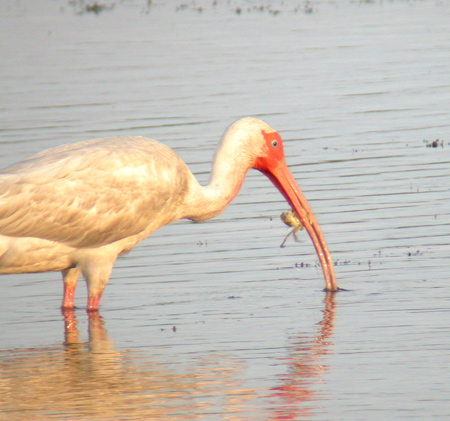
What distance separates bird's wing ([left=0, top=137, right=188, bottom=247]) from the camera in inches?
339

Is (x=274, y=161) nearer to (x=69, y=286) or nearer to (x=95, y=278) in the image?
(x=95, y=278)

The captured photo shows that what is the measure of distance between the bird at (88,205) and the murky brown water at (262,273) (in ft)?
1.47

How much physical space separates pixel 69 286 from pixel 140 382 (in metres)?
2.11

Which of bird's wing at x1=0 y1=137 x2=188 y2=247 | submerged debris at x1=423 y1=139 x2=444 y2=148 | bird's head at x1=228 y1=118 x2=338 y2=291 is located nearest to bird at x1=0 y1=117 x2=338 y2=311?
bird's wing at x1=0 y1=137 x2=188 y2=247

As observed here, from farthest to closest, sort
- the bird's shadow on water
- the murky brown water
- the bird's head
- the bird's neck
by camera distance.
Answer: the bird's head < the bird's neck < the murky brown water < the bird's shadow on water

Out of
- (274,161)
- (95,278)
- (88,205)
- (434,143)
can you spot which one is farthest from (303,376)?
(434,143)

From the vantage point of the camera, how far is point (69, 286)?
29.5 ft

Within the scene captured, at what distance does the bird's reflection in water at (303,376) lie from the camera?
20.9 ft

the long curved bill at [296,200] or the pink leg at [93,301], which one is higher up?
the long curved bill at [296,200]

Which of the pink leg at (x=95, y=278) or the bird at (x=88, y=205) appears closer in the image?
the bird at (x=88, y=205)

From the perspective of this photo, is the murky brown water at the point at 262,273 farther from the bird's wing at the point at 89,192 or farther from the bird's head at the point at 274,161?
the bird's wing at the point at 89,192

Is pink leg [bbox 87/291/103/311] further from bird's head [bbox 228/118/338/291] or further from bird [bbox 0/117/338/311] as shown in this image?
bird's head [bbox 228/118/338/291]

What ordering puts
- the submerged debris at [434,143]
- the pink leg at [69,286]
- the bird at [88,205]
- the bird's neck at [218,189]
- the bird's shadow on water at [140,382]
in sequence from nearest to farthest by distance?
the bird's shadow on water at [140,382] → the bird at [88,205] → the pink leg at [69,286] → the bird's neck at [218,189] → the submerged debris at [434,143]

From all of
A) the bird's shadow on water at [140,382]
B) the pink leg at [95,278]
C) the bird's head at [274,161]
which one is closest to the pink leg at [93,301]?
the pink leg at [95,278]
